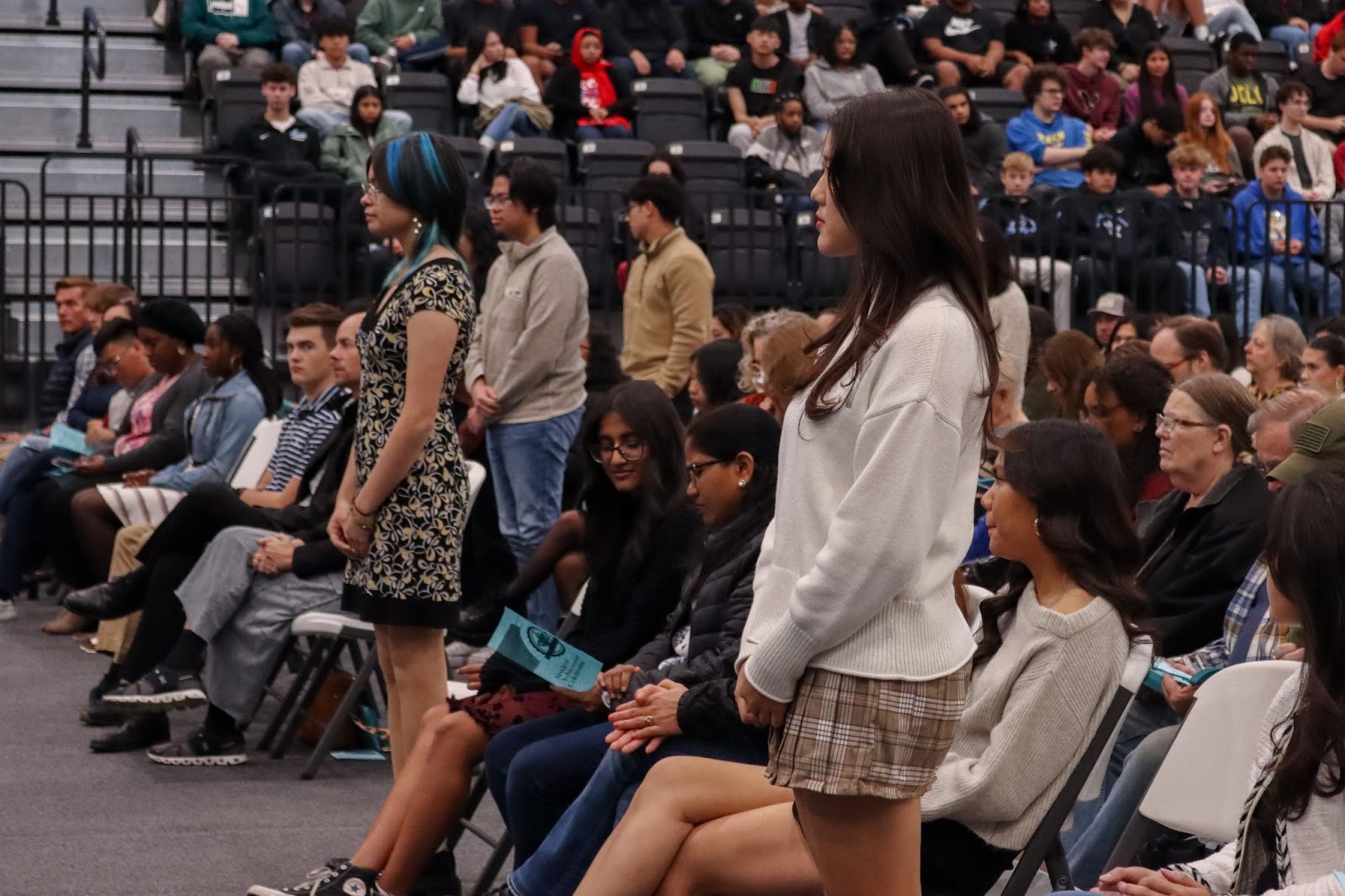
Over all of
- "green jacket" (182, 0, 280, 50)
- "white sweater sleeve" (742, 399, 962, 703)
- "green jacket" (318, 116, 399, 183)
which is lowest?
"white sweater sleeve" (742, 399, 962, 703)

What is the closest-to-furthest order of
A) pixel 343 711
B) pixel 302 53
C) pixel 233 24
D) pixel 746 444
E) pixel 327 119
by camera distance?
pixel 746 444 < pixel 343 711 < pixel 327 119 < pixel 302 53 < pixel 233 24

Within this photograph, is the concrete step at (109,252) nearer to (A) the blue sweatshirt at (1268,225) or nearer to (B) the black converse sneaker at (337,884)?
(A) the blue sweatshirt at (1268,225)

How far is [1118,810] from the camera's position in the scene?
3.42 meters

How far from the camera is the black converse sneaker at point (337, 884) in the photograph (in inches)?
145

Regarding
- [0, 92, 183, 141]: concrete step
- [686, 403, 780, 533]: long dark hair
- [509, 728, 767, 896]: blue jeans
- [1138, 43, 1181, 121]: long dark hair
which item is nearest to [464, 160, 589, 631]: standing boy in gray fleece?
[686, 403, 780, 533]: long dark hair

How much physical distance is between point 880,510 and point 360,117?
8.77 meters

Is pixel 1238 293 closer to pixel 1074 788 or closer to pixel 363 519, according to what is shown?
pixel 363 519

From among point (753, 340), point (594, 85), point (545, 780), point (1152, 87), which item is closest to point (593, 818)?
point (545, 780)

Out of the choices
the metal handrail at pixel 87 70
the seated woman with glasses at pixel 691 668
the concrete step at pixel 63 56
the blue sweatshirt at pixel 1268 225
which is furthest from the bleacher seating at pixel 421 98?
the seated woman with glasses at pixel 691 668

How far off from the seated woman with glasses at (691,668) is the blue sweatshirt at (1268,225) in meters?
6.56

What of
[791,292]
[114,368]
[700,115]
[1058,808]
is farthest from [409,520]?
[700,115]

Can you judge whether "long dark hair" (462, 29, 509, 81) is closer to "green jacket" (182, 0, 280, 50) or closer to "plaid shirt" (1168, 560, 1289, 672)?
"green jacket" (182, 0, 280, 50)

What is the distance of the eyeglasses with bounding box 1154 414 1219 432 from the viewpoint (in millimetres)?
4059

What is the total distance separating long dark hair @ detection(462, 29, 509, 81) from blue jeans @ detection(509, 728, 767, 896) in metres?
8.63
